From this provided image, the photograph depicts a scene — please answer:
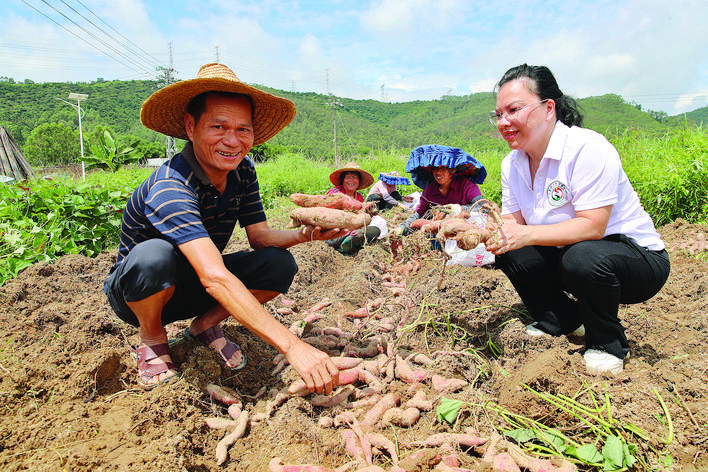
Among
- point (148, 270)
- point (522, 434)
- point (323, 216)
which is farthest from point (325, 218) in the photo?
point (522, 434)

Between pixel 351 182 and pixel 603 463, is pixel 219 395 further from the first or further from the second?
pixel 351 182

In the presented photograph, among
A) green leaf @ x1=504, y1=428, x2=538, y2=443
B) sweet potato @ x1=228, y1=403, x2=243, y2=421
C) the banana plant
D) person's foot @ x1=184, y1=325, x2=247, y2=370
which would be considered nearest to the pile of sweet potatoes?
person's foot @ x1=184, y1=325, x2=247, y2=370

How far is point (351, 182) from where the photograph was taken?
502 cm

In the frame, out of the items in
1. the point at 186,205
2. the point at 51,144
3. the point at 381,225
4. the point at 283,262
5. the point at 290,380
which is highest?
the point at 51,144

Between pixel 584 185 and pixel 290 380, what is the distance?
5.37 ft

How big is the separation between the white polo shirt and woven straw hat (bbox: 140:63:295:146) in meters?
1.38

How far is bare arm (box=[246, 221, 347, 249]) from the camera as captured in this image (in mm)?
2184

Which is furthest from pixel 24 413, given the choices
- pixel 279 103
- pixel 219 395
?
pixel 279 103

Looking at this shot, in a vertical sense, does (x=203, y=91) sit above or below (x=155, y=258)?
above

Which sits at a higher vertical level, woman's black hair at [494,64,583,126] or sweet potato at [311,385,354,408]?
woman's black hair at [494,64,583,126]

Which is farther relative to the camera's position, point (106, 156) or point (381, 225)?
point (106, 156)

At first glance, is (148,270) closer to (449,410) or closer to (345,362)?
(345,362)

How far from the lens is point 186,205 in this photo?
5.36ft

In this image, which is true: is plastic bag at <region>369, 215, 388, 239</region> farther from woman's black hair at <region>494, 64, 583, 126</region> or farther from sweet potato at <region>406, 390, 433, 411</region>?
sweet potato at <region>406, 390, 433, 411</region>
